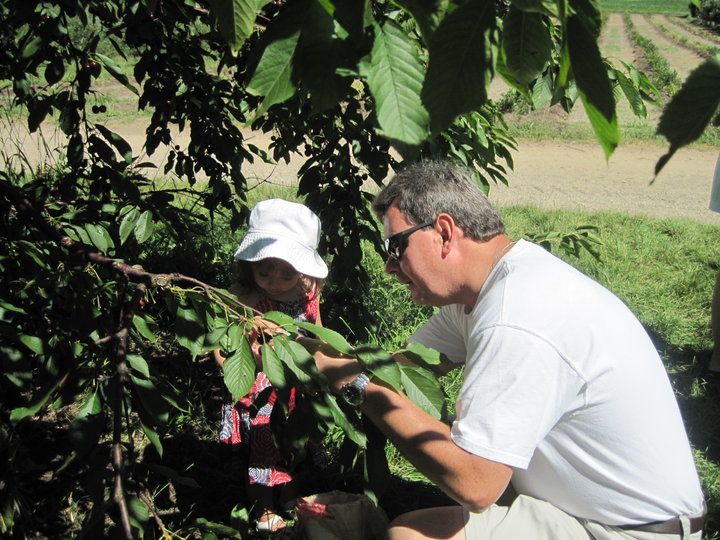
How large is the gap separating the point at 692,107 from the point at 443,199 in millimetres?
1199

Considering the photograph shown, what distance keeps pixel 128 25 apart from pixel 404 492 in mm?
1897

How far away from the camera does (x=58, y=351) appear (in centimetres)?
168

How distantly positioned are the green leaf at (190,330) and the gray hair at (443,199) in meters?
0.66

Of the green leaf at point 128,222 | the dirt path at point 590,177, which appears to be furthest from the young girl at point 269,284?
the dirt path at point 590,177

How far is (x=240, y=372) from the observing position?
1.27 meters

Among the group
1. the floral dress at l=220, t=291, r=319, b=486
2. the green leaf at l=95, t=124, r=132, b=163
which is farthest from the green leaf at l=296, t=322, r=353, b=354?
the green leaf at l=95, t=124, r=132, b=163

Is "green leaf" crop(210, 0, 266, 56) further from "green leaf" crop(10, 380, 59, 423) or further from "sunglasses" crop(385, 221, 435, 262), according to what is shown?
"sunglasses" crop(385, 221, 435, 262)

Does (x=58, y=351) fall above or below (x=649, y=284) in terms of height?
above

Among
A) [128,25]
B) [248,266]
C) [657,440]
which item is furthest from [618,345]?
[128,25]

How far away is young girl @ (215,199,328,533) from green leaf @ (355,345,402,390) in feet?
3.23

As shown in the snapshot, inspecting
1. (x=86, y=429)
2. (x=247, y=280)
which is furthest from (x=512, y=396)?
(x=247, y=280)

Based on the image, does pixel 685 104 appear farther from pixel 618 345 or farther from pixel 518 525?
pixel 518 525

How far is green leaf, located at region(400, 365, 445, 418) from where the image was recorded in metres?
1.40

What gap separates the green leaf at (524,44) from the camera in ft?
2.33
